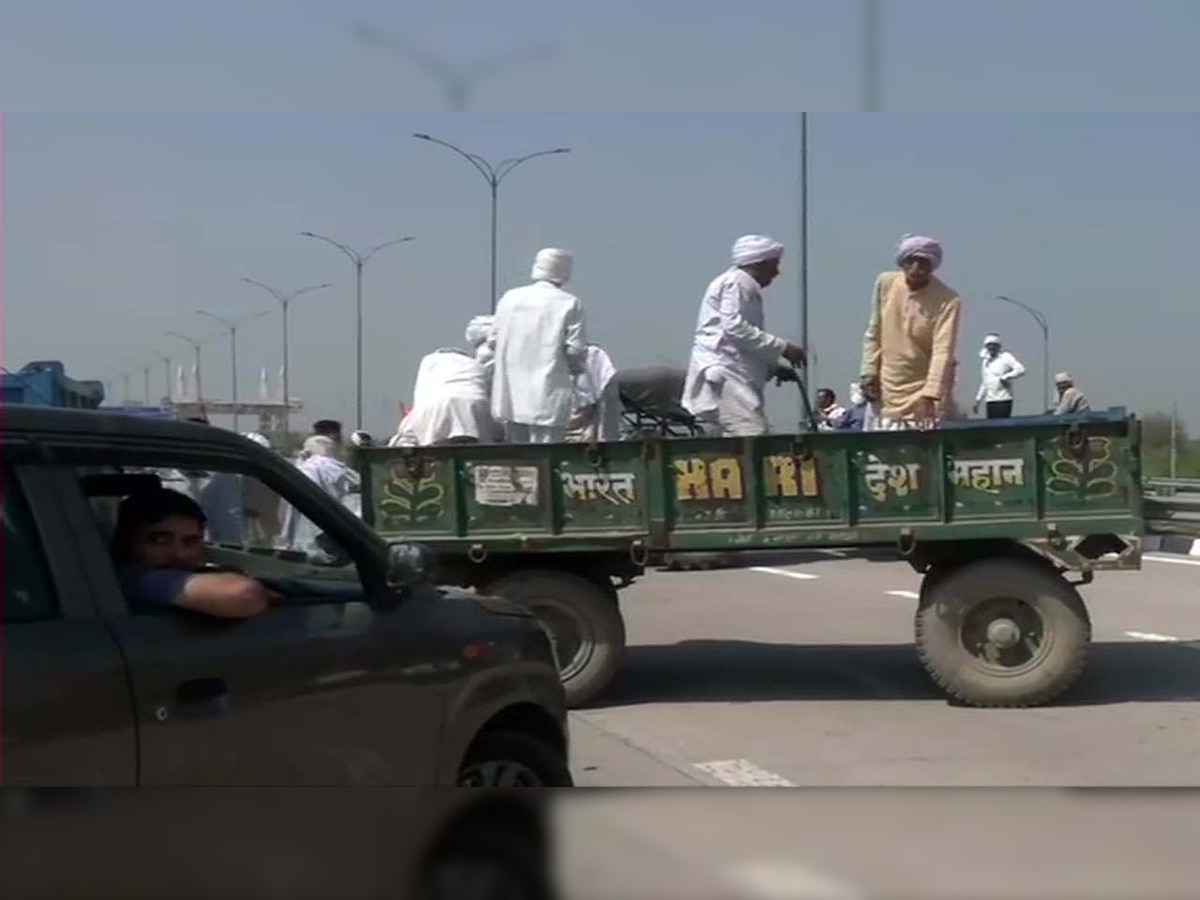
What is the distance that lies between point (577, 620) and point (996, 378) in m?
2.44

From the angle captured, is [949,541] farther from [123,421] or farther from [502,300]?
[123,421]

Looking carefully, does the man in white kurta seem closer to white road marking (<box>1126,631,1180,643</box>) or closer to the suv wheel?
the suv wheel

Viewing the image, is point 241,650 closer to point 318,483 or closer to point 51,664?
point 51,664

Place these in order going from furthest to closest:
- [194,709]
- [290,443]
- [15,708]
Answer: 1. [290,443]
2. [194,709]
3. [15,708]

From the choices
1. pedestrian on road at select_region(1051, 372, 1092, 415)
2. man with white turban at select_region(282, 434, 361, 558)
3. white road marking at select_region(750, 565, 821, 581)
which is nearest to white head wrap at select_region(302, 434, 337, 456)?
man with white turban at select_region(282, 434, 361, 558)

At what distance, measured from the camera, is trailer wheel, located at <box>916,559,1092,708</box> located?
6.81 metres

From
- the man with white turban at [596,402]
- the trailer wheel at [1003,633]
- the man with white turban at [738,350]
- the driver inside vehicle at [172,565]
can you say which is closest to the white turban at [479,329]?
the man with white turban at [596,402]

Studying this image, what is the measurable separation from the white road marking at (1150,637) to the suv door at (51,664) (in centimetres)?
599

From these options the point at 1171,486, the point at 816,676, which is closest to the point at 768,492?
the point at 816,676

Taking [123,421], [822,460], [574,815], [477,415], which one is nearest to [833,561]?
[822,460]

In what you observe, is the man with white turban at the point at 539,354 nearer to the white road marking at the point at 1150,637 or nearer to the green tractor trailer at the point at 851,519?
the green tractor trailer at the point at 851,519

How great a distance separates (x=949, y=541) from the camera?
22.7ft

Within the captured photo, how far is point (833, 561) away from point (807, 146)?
353 centimetres

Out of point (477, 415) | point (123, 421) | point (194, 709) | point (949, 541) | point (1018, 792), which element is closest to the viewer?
point (194, 709)
